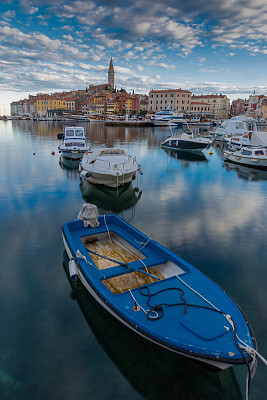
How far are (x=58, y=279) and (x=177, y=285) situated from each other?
3942mm

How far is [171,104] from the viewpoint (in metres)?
144

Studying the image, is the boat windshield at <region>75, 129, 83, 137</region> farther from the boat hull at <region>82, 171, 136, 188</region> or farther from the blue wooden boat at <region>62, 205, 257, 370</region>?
the blue wooden boat at <region>62, 205, 257, 370</region>

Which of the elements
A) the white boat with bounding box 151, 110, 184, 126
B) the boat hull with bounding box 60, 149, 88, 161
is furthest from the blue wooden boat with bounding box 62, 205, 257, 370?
the white boat with bounding box 151, 110, 184, 126

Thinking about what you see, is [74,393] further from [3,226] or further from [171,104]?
[171,104]

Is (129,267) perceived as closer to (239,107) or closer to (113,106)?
(113,106)

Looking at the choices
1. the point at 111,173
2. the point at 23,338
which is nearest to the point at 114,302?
the point at 23,338

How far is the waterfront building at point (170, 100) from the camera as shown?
14162 centimetres

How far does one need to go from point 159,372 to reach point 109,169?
39.5ft

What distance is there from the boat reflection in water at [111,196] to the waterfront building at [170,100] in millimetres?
133426

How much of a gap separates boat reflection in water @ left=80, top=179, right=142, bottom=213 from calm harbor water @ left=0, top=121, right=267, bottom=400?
65 mm

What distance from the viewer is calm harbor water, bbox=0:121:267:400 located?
192 inches

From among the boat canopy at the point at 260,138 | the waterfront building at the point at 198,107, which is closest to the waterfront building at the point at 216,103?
the waterfront building at the point at 198,107

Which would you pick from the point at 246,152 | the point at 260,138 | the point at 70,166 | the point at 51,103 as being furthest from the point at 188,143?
the point at 51,103

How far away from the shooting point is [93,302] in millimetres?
6918
